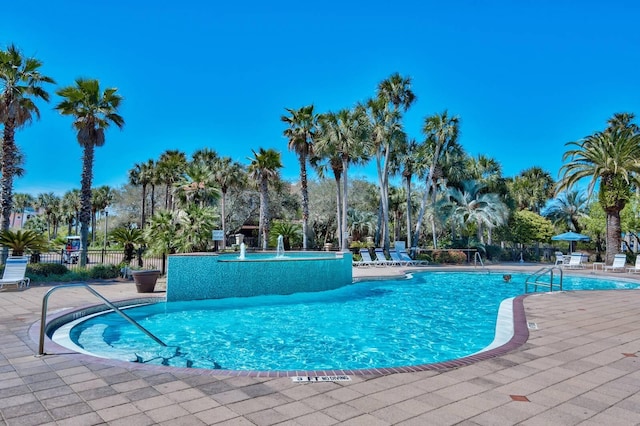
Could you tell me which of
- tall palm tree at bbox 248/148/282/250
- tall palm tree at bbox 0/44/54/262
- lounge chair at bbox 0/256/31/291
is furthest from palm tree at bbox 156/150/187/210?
lounge chair at bbox 0/256/31/291

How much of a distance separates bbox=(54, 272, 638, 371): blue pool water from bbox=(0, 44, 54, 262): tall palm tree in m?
9.92

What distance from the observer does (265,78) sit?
28766 millimetres

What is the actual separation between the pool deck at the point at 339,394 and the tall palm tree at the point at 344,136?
2004cm

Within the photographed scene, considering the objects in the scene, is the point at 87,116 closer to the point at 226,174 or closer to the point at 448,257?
the point at 226,174

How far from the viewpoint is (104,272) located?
16109 mm

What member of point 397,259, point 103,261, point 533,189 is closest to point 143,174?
point 103,261

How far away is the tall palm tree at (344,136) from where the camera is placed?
25297 mm

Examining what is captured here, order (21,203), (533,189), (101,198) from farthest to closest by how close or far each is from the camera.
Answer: (21,203) → (101,198) → (533,189)

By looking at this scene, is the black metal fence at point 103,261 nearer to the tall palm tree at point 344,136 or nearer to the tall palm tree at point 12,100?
the tall palm tree at point 12,100

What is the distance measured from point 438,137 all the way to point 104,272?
22696mm

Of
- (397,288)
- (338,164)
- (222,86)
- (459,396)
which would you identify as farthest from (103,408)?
(222,86)

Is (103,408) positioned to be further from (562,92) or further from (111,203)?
(111,203)

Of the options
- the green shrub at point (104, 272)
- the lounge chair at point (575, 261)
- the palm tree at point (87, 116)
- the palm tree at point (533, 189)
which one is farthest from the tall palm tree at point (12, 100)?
the palm tree at point (533, 189)

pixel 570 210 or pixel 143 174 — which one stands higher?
pixel 143 174
